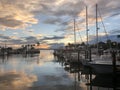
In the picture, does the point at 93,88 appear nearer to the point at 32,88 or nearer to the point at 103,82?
the point at 103,82

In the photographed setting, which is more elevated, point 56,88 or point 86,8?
point 86,8

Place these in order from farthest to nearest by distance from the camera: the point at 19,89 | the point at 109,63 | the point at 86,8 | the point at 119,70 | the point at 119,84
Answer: the point at 86,8 → the point at 109,63 → the point at 119,70 → the point at 119,84 → the point at 19,89

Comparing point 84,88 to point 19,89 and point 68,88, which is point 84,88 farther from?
point 19,89

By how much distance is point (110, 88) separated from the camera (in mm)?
21891

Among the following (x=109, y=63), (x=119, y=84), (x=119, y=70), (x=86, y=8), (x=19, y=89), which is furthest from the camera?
(x=86, y=8)

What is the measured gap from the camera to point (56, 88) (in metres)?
21.8

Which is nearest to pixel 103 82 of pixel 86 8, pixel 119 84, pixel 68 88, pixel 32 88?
pixel 119 84

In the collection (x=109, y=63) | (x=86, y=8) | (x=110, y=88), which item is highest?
(x=86, y=8)

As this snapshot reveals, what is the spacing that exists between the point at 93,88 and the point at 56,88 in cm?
378

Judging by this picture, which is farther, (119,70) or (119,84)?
(119,70)

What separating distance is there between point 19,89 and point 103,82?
31.9 feet

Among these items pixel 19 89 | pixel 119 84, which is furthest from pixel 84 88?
pixel 19 89

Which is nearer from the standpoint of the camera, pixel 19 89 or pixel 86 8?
pixel 19 89

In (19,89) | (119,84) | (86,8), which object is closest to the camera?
(19,89)
